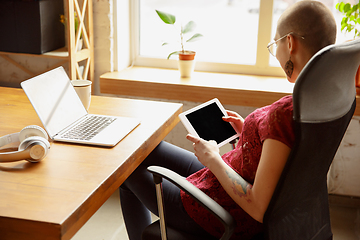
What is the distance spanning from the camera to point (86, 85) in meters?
1.53

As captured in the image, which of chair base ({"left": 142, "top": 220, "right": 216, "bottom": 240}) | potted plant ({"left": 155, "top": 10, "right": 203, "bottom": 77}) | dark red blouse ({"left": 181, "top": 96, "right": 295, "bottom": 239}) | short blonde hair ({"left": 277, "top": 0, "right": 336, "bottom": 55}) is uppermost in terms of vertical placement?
short blonde hair ({"left": 277, "top": 0, "right": 336, "bottom": 55})

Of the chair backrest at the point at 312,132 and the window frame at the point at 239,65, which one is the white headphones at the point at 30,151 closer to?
the chair backrest at the point at 312,132

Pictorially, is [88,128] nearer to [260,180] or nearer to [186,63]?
[260,180]

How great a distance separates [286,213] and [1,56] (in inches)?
93.9

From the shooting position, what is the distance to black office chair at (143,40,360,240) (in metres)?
0.85

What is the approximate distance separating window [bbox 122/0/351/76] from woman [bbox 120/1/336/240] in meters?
1.27

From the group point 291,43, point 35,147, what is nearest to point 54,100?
point 35,147

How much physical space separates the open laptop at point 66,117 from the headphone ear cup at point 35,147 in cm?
17

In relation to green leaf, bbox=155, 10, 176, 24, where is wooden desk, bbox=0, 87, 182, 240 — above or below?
below

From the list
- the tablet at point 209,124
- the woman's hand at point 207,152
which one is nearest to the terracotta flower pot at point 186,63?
the tablet at point 209,124

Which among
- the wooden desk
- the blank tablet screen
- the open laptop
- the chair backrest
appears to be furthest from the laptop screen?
the chair backrest

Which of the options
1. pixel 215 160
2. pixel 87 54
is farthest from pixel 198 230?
pixel 87 54

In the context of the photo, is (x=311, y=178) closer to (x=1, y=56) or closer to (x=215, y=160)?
(x=215, y=160)

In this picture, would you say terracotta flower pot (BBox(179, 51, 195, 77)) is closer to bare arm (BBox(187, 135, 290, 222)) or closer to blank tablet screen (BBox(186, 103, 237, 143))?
blank tablet screen (BBox(186, 103, 237, 143))
